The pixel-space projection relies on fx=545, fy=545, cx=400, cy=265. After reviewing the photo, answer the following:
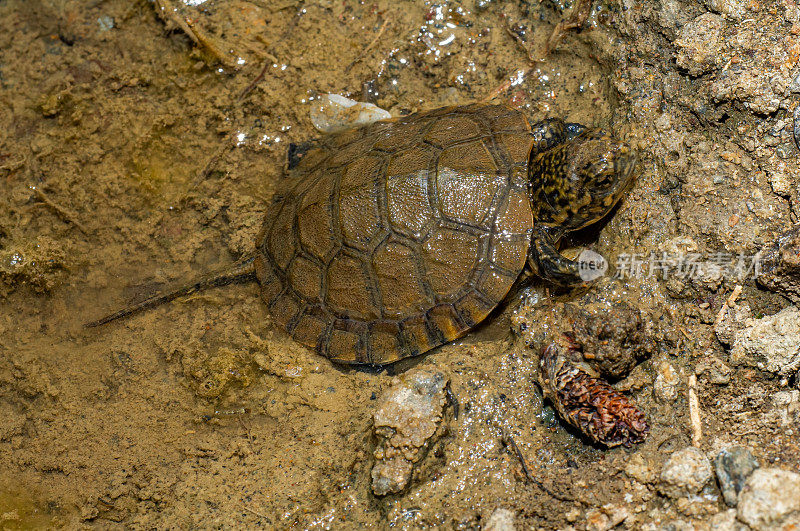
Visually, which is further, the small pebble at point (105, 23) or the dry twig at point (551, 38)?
the small pebble at point (105, 23)

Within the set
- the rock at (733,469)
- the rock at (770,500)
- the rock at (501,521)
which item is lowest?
the rock at (501,521)

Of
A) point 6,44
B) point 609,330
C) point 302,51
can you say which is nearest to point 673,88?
point 609,330

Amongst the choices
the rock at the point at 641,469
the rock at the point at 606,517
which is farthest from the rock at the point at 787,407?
the rock at the point at 606,517

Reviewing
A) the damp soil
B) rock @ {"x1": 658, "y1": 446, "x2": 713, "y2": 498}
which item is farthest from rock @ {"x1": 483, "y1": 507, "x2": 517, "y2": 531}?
rock @ {"x1": 658, "y1": 446, "x2": 713, "y2": 498}

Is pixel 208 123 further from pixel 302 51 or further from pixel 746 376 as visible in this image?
pixel 746 376

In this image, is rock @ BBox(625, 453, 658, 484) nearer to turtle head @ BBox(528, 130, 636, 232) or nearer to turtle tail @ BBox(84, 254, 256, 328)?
turtle head @ BBox(528, 130, 636, 232)

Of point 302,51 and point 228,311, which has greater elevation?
point 302,51

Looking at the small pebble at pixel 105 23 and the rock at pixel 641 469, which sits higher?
the small pebble at pixel 105 23

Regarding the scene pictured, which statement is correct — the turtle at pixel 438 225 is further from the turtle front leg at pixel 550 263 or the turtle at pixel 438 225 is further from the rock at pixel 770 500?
the rock at pixel 770 500
